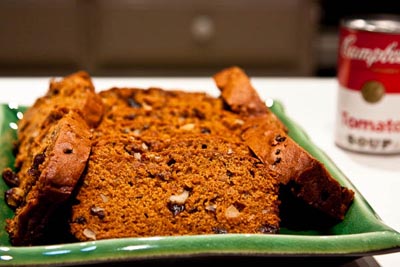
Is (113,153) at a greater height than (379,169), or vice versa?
(113,153)

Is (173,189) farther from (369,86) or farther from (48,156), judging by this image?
(369,86)

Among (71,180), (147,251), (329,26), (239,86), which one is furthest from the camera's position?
(329,26)

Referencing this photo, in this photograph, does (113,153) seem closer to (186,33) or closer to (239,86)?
(239,86)

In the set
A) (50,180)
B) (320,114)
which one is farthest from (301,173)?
(320,114)

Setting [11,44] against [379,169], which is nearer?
[379,169]

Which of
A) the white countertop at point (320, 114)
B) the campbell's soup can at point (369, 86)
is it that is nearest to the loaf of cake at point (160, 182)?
the white countertop at point (320, 114)

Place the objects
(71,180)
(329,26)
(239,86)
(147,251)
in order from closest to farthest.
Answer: (147,251), (71,180), (239,86), (329,26)

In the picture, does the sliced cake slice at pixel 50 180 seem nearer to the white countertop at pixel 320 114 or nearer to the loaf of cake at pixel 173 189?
the loaf of cake at pixel 173 189

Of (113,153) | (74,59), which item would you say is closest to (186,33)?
(74,59)
